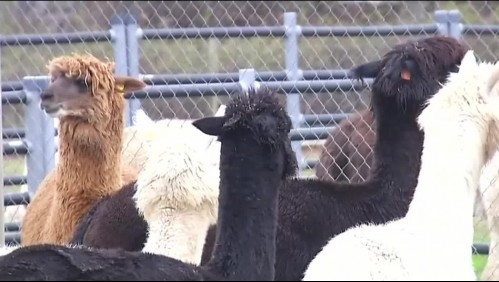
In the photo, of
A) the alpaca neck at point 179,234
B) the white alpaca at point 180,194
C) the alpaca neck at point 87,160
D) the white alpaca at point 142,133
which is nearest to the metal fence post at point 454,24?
the white alpaca at point 142,133

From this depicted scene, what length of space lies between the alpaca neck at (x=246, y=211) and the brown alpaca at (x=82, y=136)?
2.46 meters

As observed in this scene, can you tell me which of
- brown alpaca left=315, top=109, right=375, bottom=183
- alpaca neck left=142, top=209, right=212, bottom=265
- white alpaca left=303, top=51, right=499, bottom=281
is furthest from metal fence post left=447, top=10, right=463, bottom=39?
white alpaca left=303, top=51, right=499, bottom=281

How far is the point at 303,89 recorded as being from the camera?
272 inches

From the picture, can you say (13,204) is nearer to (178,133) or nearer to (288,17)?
(288,17)

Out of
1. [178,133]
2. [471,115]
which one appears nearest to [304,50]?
[178,133]

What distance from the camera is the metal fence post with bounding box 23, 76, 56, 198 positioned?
7.45 m

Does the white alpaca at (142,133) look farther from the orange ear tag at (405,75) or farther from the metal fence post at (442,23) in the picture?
the metal fence post at (442,23)

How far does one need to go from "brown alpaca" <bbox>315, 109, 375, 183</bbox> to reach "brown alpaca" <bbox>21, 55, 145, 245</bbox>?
130 cm

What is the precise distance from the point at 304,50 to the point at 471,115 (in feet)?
34.4

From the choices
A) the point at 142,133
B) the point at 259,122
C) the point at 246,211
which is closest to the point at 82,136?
the point at 142,133

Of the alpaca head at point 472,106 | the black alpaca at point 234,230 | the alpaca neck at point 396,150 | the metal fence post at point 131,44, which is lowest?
the black alpaca at point 234,230

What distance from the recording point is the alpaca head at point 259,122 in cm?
408

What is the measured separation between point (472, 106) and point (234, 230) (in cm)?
96

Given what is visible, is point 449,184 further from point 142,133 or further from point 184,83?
point 184,83
